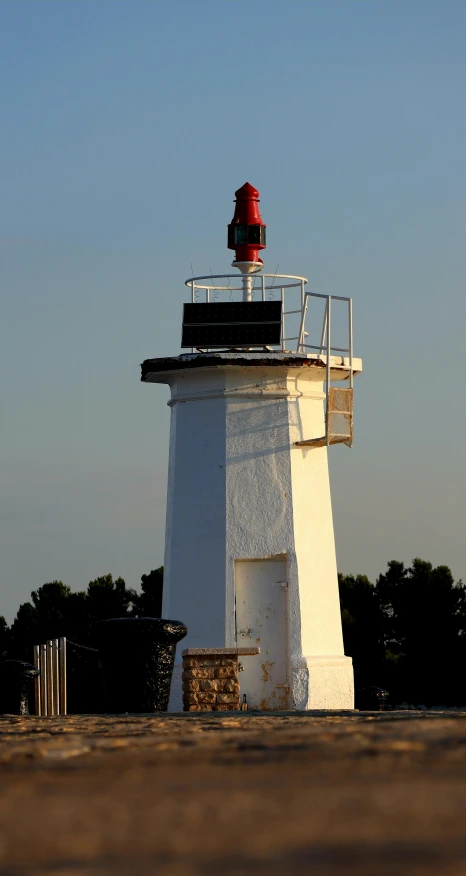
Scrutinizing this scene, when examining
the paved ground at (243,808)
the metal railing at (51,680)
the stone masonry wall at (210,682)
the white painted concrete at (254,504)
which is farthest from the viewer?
the white painted concrete at (254,504)

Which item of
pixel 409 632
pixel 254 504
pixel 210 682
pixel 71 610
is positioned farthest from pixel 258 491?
pixel 71 610

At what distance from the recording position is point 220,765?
2.82m

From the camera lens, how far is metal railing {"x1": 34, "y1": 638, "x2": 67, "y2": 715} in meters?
15.8

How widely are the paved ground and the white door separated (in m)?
16.1

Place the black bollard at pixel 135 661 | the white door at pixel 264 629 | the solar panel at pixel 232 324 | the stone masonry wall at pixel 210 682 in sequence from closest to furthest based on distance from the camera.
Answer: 1. the black bollard at pixel 135 661
2. the stone masonry wall at pixel 210 682
3. the white door at pixel 264 629
4. the solar panel at pixel 232 324

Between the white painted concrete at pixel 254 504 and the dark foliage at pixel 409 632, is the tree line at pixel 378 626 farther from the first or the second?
the white painted concrete at pixel 254 504

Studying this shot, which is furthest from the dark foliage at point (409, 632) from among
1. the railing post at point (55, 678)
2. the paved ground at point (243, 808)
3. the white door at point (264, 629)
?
the paved ground at point (243, 808)

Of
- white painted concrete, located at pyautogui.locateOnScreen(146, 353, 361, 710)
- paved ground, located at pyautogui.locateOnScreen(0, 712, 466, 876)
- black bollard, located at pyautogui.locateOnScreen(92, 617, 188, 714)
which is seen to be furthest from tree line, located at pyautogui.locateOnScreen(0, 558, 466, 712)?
paved ground, located at pyautogui.locateOnScreen(0, 712, 466, 876)

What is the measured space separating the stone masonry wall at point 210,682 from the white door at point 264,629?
4491 mm

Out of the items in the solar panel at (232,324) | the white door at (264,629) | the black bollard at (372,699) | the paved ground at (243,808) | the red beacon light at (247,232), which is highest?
the red beacon light at (247,232)

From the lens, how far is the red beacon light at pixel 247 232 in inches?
812

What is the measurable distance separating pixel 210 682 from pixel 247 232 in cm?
835

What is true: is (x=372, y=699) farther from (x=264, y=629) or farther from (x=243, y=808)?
(x=243, y=808)

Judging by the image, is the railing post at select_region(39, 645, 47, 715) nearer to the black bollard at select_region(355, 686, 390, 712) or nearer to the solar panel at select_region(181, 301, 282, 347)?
the black bollard at select_region(355, 686, 390, 712)
